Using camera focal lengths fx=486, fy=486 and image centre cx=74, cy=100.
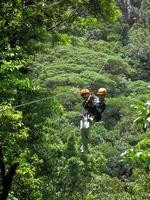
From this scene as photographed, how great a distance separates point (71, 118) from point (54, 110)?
2889cm

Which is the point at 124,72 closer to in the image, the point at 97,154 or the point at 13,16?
the point at 97,154

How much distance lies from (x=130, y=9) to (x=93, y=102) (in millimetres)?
65731

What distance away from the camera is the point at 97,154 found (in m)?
29.8

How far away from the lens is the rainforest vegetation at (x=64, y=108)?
7.72 m

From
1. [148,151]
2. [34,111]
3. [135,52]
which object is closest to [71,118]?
[135,52]

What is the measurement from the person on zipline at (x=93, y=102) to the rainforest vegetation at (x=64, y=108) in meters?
0.52

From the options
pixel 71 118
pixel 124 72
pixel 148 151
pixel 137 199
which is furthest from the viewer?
pixel 124 72

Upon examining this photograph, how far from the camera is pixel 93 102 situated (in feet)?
23.9

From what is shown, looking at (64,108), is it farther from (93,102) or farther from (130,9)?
(130,9)

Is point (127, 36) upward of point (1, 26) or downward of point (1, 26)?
downward

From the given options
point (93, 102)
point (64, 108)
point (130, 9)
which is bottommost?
point (130, 9)

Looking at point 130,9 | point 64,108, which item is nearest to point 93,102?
point 64,108

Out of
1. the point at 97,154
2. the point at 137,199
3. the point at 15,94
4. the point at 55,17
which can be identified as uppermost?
the point at 55,17

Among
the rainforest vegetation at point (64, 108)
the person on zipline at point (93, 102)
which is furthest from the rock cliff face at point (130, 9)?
the person on zipline at point (93, 102)
